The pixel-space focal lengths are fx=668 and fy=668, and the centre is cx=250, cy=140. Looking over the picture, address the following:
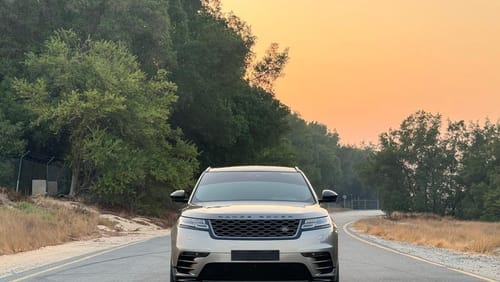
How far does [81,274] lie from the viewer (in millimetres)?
11664

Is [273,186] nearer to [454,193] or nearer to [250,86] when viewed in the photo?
[250,86]

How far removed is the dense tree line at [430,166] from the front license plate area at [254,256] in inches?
3411

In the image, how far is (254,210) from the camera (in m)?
8.16

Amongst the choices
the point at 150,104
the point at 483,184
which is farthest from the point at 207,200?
the point at 483,184

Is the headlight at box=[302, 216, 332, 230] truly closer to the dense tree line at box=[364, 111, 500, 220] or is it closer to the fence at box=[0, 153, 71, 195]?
the fence at box=[0, 153, 71, 195]

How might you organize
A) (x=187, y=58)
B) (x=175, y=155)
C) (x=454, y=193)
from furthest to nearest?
(x=454, y=193) < (x=187, y=58) < (x=175, y=155)

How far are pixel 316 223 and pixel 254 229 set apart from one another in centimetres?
82

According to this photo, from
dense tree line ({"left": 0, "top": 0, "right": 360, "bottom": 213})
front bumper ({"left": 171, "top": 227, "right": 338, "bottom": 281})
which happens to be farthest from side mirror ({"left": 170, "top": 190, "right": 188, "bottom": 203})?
dense tree line ({"left": 0, "top": 0, "right": 360, "bottom": 213})

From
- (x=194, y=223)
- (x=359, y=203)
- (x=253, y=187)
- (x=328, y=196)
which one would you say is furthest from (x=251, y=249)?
(x=359, y=203)

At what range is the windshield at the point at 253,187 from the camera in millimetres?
9305

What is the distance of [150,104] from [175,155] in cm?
582

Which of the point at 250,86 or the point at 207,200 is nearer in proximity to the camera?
the point at 207,200

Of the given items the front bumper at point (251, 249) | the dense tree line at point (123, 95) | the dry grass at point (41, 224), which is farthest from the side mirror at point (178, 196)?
the dense tree line at point (123, 95)

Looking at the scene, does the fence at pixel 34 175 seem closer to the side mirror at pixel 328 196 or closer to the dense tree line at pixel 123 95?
the dense tree line at pixel 123 95
